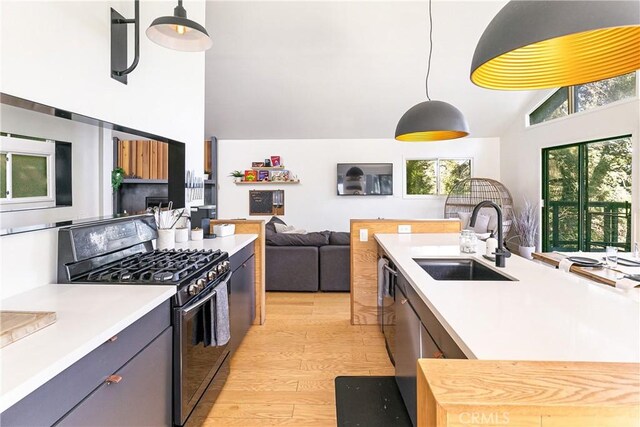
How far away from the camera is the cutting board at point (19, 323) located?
0.96m

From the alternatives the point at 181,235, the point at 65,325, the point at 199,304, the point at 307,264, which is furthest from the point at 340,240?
the point at 65,325

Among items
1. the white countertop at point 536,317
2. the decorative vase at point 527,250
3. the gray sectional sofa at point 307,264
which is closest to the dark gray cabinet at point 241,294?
the gray sectional sofa at point 307,264

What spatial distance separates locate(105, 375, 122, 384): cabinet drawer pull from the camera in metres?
1.13

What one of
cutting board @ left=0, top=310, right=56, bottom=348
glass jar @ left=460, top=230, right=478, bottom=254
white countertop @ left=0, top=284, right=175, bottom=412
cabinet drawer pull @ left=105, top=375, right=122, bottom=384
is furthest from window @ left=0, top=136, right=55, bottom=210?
glass jar @ left=460, top=230, right=478, bottom=254

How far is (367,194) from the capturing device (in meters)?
7.30

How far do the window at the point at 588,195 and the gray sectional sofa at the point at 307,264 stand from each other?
3.44 meters

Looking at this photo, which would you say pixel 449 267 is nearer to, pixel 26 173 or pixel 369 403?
pixel 369 403

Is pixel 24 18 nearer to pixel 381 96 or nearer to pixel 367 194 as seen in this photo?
pixel 381 96

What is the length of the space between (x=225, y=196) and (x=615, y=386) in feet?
24.3

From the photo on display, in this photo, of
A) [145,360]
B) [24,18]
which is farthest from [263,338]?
[24,18]

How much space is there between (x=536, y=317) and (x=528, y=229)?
560 cm

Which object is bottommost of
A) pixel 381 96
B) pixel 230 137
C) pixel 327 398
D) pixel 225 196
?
pixel 327 398

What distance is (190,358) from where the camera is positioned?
5.57 feet

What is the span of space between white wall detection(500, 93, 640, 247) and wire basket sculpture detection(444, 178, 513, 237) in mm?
278
